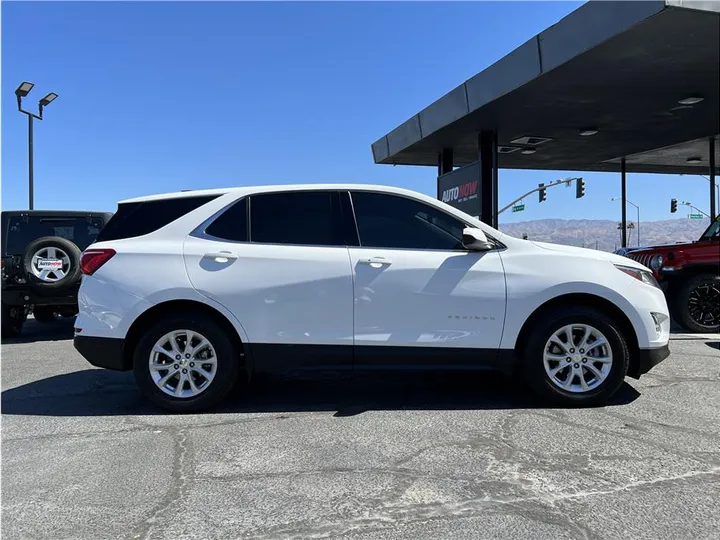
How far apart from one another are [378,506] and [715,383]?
419 cm

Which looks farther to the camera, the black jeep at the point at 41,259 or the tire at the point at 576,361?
the black jeep at the point at 41,259

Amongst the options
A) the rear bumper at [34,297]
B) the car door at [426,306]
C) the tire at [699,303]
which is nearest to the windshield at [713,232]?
the tire at [699,303]

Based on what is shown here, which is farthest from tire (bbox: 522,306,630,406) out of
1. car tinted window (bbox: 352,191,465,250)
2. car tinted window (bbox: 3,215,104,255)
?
car tinted window (bbox: 3,215,104,255)

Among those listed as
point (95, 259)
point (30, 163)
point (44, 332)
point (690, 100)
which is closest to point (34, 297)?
point (44, 332)

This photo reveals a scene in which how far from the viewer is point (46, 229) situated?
28.7 feet

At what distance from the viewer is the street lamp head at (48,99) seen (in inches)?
637

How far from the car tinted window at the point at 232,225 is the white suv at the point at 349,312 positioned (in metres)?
0.03

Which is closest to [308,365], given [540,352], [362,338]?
[362,338]

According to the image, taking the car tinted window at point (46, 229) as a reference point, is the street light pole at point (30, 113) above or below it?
above

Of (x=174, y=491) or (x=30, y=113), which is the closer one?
(x=174, y=491)

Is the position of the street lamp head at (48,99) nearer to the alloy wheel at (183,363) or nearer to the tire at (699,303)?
the alloy wheel at (183,363)

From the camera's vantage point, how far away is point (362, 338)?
4488 mm

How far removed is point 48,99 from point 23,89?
1075mm

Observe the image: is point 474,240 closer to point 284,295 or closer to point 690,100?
point 284,295
